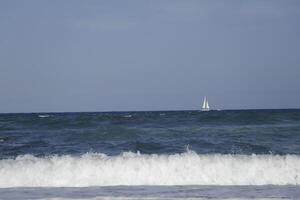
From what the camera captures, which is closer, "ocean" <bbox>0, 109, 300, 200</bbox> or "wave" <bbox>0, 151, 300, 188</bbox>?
"ocean" <bbox>0, 109, 300, 200</bbox>

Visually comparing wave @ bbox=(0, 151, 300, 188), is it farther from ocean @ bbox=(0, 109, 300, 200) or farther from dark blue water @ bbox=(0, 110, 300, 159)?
dark blue water @ bbox=(0, 110, 300, 159)

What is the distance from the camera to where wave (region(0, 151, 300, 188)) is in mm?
12125

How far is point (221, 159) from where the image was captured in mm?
13266

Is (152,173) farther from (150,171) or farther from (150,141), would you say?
(150,141)

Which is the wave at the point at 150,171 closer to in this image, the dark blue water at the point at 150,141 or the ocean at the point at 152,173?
the ocean at the point at 152,173

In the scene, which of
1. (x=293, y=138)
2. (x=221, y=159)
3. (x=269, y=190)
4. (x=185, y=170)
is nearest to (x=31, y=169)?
(x=185, y=170)

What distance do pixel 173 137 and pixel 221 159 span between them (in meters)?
9.07

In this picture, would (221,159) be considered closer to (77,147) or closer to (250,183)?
(250,183)

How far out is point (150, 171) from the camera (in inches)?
500

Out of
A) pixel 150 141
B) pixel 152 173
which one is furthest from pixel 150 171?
pixel 150 141

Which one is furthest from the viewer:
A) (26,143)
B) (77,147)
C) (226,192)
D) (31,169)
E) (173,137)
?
(173,137)

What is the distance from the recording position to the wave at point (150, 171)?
12125 mm

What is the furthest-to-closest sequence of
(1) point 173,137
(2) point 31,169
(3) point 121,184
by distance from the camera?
1. (1) point 173,137
2. (2) point 31,169
3. (3) point 121,184

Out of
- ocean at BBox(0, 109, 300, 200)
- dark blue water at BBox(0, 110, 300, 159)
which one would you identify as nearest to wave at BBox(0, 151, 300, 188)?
ocean at BBox(0, 109, 300, 200)
